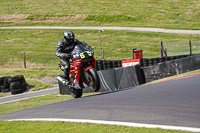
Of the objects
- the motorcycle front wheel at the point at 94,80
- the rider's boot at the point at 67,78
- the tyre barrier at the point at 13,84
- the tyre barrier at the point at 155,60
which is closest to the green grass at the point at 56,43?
the tyre barrier at the point at 13,84

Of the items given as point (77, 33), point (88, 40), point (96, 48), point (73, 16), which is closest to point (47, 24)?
point (73, 16)

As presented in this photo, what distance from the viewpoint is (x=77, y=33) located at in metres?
44.8

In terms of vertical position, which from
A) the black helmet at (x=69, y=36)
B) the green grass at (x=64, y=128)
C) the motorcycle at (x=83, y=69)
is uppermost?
the black helmet at (x=69, y=36)

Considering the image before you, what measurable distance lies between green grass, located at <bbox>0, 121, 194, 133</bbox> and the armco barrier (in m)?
9.46

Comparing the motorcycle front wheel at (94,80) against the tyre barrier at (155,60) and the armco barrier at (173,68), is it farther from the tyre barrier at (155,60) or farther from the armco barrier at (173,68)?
the tyre barrier at (155,60)

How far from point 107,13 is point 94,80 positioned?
4542cm

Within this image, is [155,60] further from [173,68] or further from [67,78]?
[67,78]

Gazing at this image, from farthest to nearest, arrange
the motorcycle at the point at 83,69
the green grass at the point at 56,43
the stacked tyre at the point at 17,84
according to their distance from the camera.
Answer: the green grass at the point at 56,43
the stacked tyre at the point at 17,84
the motorcycle at the point at 83,69

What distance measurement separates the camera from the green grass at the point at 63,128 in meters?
5.04

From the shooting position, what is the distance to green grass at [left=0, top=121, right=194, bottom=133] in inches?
198

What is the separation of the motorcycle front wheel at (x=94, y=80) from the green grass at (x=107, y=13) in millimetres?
35598

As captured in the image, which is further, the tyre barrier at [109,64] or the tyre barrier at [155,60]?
the tyre barrier at [109,64]

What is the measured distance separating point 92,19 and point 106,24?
4.08 metres

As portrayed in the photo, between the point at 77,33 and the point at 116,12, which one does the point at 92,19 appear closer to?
the point at 116,12
